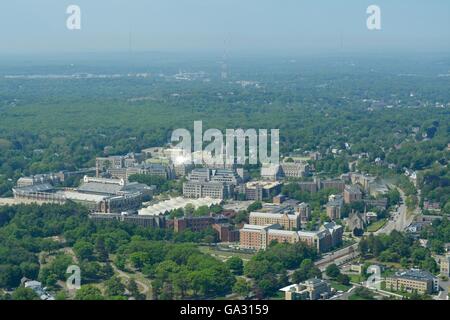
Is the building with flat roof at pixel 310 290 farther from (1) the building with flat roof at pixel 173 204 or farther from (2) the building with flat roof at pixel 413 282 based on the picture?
(1) the building with flat roof at pixel 173 204

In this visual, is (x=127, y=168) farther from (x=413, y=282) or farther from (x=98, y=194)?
(x=413, y=282)

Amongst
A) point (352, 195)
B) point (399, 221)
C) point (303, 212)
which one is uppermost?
point (352, 195)

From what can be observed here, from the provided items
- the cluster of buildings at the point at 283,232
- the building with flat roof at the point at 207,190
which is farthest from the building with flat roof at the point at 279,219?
the building with flat roof at the point at 207,190

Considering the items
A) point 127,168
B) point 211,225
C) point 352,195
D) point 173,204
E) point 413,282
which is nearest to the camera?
point 413,282

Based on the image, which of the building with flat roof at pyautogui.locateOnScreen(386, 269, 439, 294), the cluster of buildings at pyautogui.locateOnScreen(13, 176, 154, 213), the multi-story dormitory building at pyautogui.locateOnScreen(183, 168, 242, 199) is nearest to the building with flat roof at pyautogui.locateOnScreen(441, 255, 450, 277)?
the building with flat roof at pyautogui.locateOnScreen(386, 269, 439, 294)

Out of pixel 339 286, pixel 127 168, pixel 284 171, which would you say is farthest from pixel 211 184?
pixel 339 286

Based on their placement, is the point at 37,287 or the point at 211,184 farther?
the point at 211,184

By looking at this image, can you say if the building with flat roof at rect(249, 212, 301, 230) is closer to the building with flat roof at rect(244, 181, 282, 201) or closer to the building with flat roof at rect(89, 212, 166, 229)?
the building with flat roof at rect(89, 212, 166, 229)

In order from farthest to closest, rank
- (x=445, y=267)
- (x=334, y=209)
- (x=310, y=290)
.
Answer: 1. (x=334, y=209)
2. (x=445, y=267)
3. (x=310, y=290)

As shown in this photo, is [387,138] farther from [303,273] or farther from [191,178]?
[303,273]
